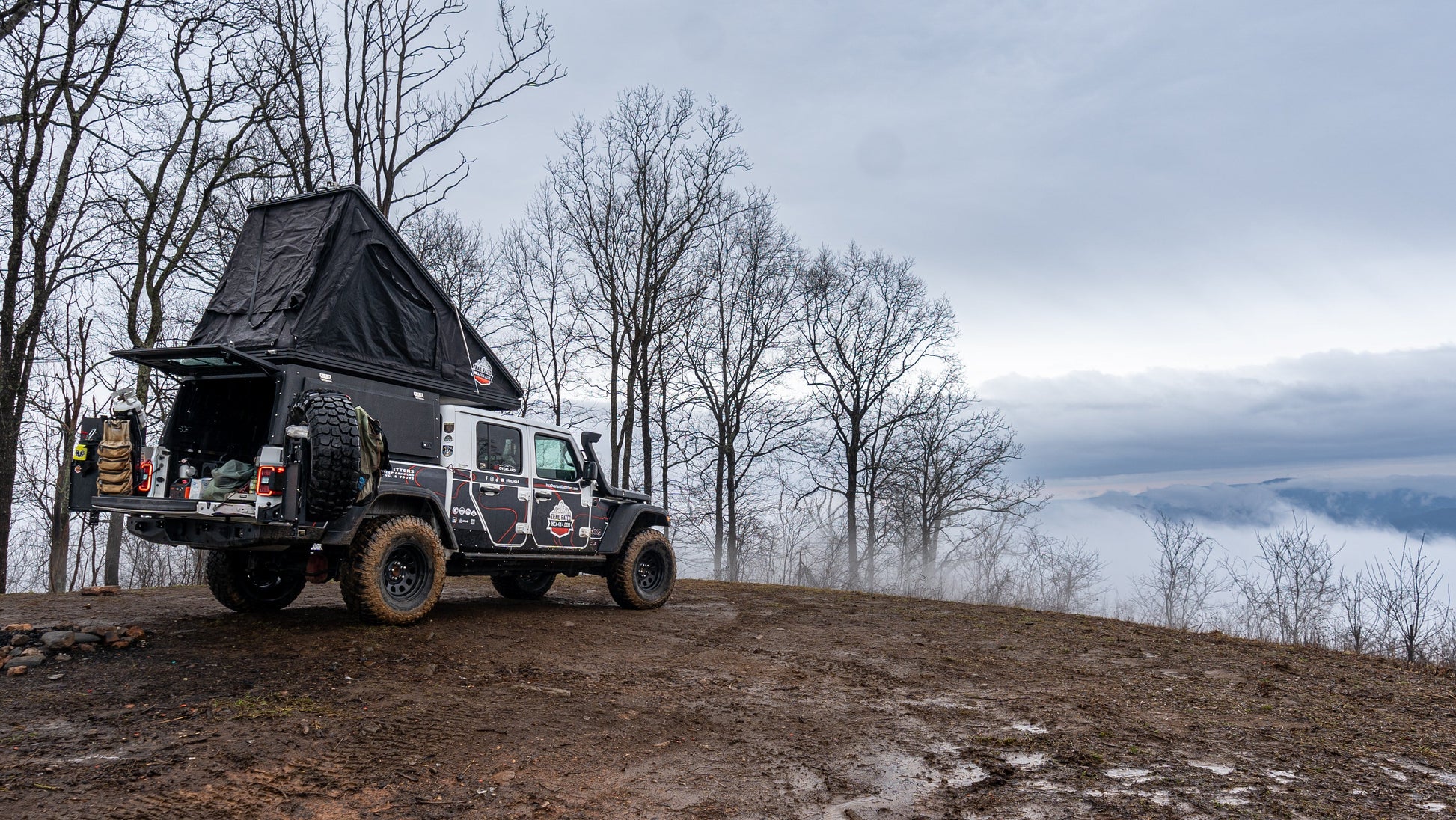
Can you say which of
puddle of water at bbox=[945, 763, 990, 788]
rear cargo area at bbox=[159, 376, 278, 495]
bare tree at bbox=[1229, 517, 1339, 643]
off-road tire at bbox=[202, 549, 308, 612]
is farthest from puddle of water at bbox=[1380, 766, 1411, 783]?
bare tree at bbox=[1229, 517, 1339, 643]

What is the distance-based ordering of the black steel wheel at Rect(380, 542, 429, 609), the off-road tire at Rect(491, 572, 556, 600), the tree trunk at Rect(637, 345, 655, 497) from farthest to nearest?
the tree trunk at Rect(637, 345, 655, 497), the off-road tire at Rect(491, 572, 556, 600), the black steel wheel at Rect(380, 542, 429, 609)

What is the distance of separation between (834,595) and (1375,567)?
25.5 ft

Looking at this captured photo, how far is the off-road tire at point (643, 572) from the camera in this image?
10.8 m

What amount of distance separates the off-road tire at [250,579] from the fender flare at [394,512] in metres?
1.14

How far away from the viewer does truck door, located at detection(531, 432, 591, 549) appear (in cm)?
976

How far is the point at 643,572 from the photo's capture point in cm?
1129

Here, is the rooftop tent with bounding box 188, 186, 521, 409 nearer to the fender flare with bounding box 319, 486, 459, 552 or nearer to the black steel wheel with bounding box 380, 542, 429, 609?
the fender flare with bounding box 319, 486, 459, 552

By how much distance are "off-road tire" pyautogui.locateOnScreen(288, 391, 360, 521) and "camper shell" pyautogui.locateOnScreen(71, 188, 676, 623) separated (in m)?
0.01

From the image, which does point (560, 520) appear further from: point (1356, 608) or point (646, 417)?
point (646, 417)

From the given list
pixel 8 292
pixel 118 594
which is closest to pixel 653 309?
pixel 8 292

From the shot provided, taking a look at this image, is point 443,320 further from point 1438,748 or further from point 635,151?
point 635,151

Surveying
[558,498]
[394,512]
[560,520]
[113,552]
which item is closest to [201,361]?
[394,512]

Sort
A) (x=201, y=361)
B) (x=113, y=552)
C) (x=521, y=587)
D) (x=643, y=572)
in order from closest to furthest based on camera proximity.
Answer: (x=201, y=361), (x=643, y=572), (x=521, y=587), (x=113, y=552)

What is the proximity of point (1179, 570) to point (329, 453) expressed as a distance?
99.7ft
